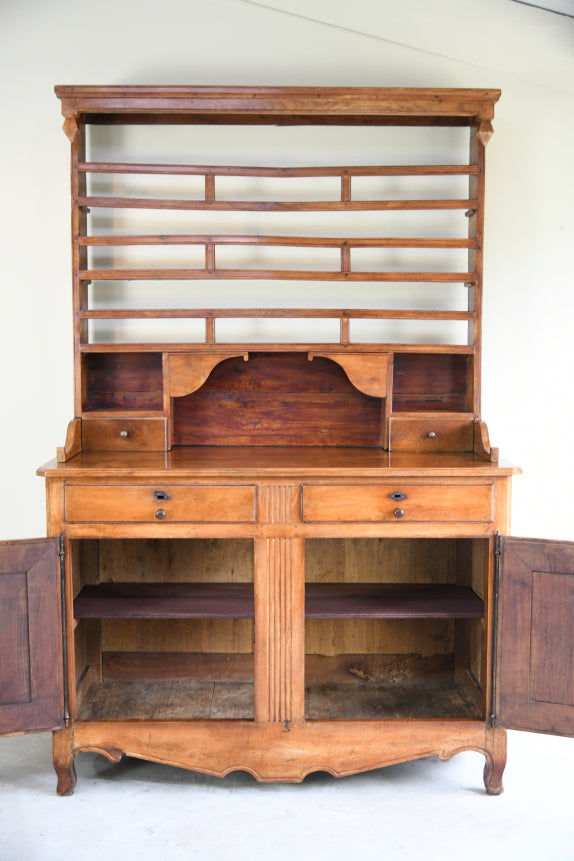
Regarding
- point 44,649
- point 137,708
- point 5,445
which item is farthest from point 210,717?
point 5,445

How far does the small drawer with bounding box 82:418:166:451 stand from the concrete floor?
1.31 m

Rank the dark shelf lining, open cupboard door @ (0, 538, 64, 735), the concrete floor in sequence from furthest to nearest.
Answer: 1. the dark shelf lining
2. open cupboard door @ (0, 538, 64, 735)
3. the concrete floor

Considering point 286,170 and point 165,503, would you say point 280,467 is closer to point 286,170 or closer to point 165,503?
point 165,503

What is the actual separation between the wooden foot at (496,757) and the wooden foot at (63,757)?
1.59m

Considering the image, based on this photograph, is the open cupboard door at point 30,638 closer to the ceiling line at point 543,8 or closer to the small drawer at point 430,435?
the small drawer at point 430,435

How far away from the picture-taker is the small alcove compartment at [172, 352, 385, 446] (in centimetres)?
334

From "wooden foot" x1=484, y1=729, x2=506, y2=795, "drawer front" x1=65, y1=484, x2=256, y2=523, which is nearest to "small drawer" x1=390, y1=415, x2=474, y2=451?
"drawer front" x1=65, y1=484, x2=256, y2=523

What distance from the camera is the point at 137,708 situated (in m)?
3.14

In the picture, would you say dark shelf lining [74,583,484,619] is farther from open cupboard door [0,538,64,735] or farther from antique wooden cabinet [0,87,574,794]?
open cupboard door [0,538,64,735]

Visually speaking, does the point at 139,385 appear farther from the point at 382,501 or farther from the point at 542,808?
the point at 542,808

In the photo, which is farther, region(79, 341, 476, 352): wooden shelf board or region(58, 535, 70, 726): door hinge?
region(79, 341, 476, 352): wooden shelf board

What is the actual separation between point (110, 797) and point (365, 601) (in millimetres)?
1237

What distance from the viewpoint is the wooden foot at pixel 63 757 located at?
2752 mm

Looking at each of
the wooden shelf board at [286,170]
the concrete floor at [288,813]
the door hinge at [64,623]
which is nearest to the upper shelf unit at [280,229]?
the wooden shelf board at [286,170]
